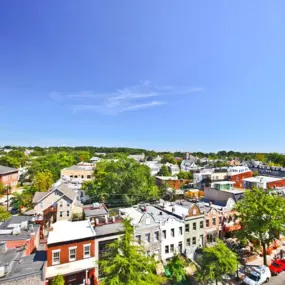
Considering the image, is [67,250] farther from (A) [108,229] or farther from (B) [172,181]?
(B) [172,181]

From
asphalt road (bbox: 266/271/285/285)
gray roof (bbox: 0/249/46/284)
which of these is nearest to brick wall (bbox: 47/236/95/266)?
gray roof (bbox: 0/249/46/284)

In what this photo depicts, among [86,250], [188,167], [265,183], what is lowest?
[86,250]

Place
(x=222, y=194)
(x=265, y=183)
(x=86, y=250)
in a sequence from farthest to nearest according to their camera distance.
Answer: (x=265, y=183), (x=222, y=194), (x=86, y=250)

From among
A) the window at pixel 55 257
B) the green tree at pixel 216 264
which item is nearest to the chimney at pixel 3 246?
the window at pixel 55 257

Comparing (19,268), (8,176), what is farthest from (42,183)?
(19,268)

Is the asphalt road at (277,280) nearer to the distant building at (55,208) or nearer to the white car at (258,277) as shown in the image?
the white car at (258,277)

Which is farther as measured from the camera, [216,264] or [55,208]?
[55,208]

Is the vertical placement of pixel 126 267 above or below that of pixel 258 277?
above
